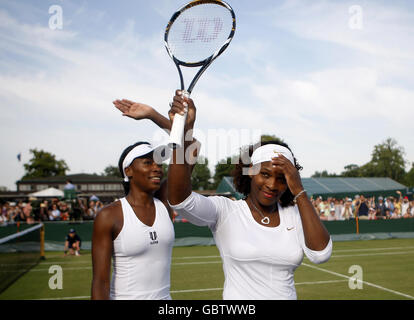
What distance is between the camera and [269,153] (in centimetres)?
250

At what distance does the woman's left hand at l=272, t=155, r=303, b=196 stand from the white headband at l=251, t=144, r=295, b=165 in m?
0.06

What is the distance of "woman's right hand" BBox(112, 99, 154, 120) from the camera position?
9.57 feet

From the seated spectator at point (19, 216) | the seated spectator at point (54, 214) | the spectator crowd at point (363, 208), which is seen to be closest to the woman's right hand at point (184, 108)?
the seated spectator at point (54, 214)

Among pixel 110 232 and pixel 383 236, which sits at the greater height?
pixel 110 232

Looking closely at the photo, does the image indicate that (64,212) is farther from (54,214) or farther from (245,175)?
(245,175)

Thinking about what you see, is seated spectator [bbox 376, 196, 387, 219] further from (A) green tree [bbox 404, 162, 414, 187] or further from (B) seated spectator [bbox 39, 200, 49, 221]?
(A) green tree [bbox 404, 162, 414, 187]

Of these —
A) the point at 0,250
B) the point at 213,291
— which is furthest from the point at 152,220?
the point at 0,250

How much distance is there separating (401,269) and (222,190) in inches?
965

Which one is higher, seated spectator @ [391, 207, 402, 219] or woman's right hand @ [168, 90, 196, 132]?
woman's right hand @ [168, 90, 196, 132]

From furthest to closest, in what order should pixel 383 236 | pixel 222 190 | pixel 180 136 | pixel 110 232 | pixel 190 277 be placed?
pixel 222 190
pixel 383 236
pixel 190 277
pixel 110 232
pixel 180 136

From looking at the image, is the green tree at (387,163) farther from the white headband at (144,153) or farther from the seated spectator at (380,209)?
the white headband at (144,153)

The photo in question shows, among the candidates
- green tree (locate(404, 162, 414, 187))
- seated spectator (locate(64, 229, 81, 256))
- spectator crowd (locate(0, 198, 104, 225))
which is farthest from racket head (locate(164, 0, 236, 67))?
green tree (locate(404, 162, 414, 187))

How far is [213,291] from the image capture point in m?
8.26
